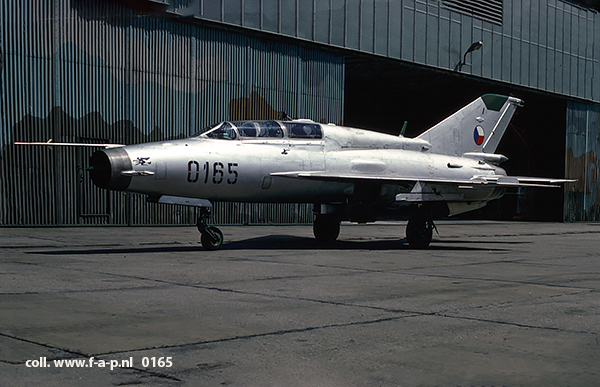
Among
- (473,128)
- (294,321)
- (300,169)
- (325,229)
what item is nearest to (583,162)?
(473,128)

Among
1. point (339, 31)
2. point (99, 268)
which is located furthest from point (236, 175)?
point (339, 31)

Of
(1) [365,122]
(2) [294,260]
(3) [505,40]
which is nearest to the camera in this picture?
(2) [294,260]

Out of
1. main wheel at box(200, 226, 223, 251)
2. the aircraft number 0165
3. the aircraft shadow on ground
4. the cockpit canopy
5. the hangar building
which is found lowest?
the aircraft shadow on ground

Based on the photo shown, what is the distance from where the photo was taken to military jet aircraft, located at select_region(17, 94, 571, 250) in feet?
40.5

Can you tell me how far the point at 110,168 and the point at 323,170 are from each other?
5050 mm

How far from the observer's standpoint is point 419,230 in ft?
50.6

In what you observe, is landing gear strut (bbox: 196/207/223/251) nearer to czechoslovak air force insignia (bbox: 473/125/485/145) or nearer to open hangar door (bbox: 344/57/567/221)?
czechoslovak air force insignia (bbox: 473/125/485/145)

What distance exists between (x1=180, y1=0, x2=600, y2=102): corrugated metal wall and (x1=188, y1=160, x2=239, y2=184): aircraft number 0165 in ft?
34.7

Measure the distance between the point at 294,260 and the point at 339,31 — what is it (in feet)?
54.8

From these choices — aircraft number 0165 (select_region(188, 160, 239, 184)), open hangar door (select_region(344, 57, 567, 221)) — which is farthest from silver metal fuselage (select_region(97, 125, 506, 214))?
open hangar door (select_region(344, 57, 567, 221))

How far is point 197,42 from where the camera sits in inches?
899

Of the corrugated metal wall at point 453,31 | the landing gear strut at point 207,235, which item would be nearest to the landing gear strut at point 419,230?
the landing gear strut at point 207,235

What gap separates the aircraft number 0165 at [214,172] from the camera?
12.6 meters

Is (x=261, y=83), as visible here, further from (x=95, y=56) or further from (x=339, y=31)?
(x=95, y=56)
